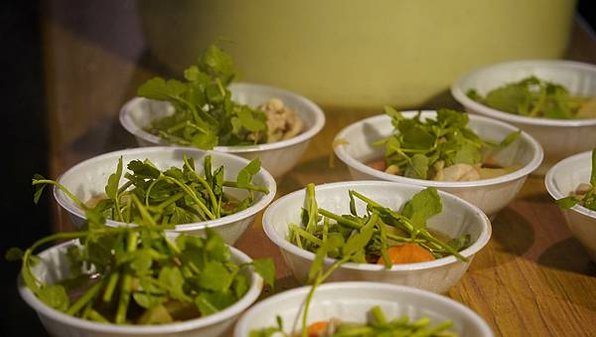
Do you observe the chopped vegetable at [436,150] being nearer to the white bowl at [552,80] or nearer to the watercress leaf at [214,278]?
the white bowl at [552,80]

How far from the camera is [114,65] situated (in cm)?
193

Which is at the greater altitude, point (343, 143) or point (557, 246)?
point (343, 143)

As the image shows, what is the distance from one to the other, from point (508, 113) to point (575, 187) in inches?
10.8

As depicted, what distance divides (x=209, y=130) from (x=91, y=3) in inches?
42.9

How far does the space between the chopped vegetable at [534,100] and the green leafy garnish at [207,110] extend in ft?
1.35

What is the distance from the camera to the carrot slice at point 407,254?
106 cm

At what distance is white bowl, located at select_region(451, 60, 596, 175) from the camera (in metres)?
1.45

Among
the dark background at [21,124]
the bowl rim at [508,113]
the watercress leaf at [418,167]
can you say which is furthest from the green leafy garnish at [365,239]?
the dark background at [21,124]

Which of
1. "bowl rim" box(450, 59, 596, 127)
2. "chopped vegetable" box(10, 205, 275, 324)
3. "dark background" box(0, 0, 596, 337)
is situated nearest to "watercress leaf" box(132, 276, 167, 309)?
"chopped vegetable" box(10, 205, 275, 324)

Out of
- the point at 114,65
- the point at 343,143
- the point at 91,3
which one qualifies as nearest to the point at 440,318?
the point at 343,143

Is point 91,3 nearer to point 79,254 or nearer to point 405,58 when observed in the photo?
point 405,58

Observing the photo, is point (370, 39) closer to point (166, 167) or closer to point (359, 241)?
point (166, 167)

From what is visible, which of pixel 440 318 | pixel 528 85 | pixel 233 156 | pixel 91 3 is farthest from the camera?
pixel 91 3

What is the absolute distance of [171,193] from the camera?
1.15 m
